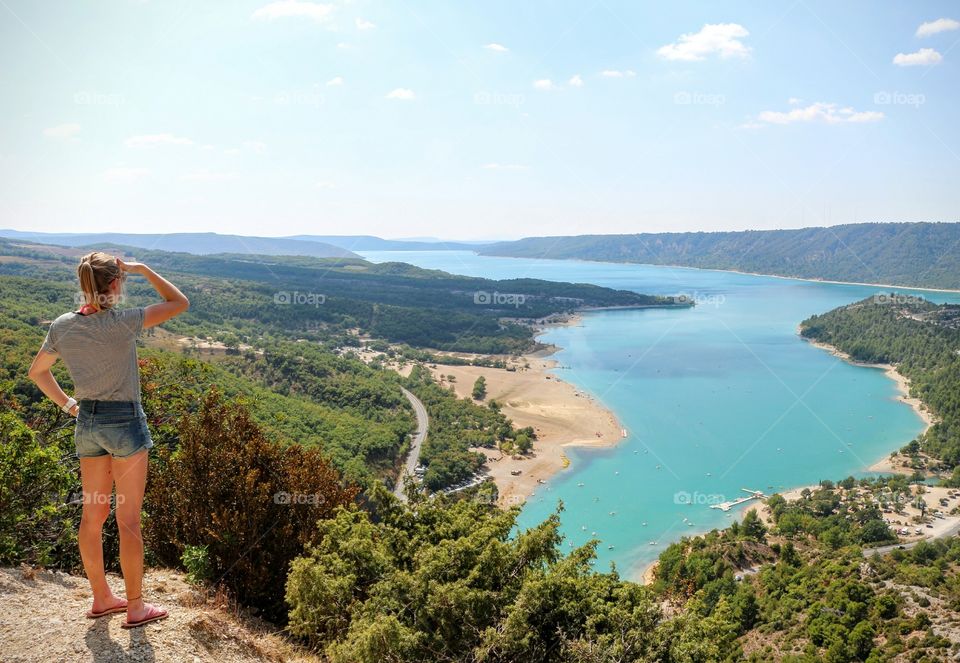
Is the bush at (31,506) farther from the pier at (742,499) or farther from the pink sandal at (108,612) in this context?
the pier at (742,499)

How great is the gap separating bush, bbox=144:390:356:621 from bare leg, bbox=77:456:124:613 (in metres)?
1.65

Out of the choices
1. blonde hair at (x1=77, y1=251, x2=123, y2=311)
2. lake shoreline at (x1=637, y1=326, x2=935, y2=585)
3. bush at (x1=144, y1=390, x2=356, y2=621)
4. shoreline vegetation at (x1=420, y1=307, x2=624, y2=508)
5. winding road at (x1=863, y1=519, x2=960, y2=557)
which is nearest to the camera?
blonde hair at (x1=77, y1=251, x2=123, y2=311)

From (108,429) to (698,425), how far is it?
1773 inches

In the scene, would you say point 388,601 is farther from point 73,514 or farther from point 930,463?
point 930,463

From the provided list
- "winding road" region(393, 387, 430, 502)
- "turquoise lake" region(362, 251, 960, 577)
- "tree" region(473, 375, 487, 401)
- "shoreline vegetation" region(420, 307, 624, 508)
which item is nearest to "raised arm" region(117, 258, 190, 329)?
"turquoise lake" region(362, 251, 960, 577)

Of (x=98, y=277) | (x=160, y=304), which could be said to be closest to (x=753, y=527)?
(x=160, y=304)

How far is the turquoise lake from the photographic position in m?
29.7

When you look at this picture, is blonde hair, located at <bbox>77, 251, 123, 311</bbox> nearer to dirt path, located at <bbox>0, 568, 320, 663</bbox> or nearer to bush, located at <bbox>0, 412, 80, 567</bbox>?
dirt path, located at <bbox>0, 568, 320, 663</bbox>

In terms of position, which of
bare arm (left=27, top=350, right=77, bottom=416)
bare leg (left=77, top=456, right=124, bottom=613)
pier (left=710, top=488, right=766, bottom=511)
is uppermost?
bare arm (left=27, top=350, right=77, bottom=416)

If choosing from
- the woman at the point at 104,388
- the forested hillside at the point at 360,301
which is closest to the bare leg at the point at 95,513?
the woman at the point at 104,388

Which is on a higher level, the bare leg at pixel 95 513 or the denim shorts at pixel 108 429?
the denim shorts at pixel 108 429

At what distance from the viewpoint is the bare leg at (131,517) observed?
3510 millimetres

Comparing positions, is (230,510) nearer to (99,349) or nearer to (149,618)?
(149,618)

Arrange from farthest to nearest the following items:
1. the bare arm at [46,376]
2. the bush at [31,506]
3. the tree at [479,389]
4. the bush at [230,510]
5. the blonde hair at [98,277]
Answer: the tree at [479,389], the bush at [230,510], the bush at [31,506], the bare arm at [46,376], the blonde hair at [98,277]
